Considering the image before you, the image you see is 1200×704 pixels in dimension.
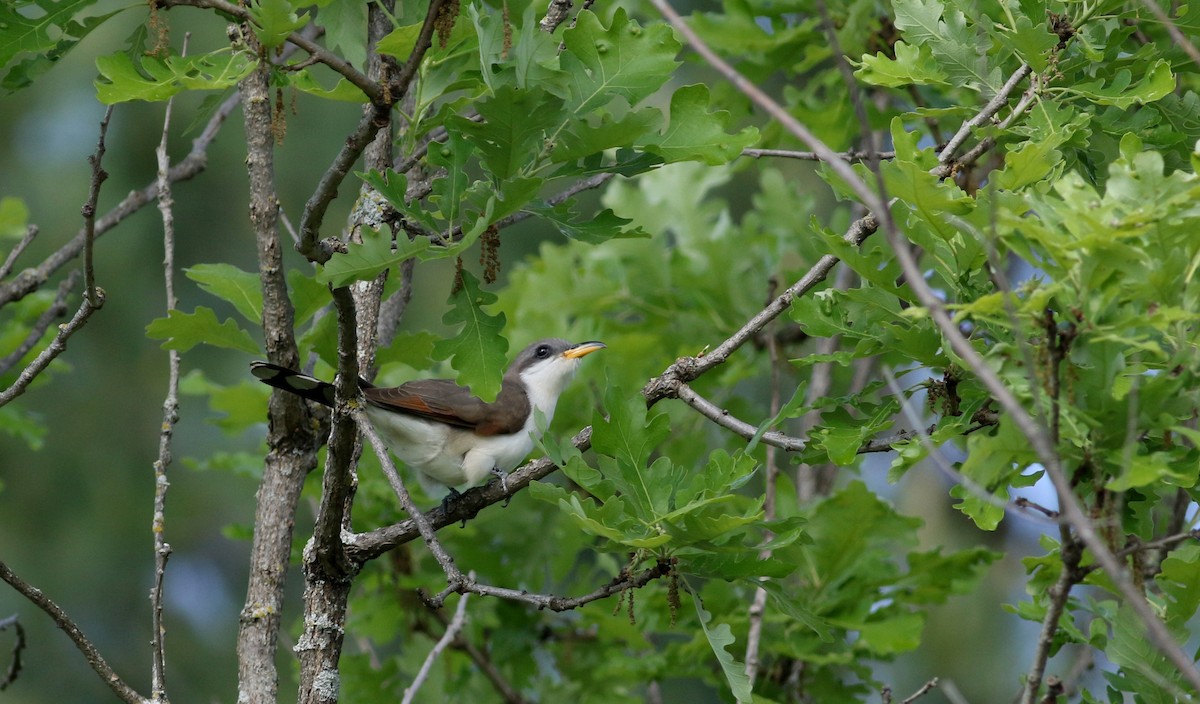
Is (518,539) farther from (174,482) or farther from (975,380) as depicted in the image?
(174,482)

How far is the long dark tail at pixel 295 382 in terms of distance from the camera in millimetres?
3543

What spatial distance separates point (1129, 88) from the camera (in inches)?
121

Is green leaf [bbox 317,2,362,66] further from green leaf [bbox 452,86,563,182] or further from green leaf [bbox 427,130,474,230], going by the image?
green leaf [bbox 452,86,563,182]

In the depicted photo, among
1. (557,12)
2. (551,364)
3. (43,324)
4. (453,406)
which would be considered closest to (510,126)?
(557,12)

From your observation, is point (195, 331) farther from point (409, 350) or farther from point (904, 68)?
point (904, 68)

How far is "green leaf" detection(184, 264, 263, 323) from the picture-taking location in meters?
3.75

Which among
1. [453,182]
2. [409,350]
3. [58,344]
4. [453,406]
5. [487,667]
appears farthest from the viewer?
[487,667]

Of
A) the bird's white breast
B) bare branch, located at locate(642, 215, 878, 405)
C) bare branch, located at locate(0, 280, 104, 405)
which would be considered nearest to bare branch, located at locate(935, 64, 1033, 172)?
bare branch, located at locate(642, 215, 878, 405)

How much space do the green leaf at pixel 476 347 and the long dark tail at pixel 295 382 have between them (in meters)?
0.67

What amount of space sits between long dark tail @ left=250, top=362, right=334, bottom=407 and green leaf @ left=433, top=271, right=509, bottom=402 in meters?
0.67

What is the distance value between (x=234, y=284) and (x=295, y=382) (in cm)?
44

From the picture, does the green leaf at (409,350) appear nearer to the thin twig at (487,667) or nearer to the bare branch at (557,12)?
the bare branch at (557,12)

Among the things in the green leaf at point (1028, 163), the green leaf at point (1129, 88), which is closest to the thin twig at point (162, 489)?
the green leaf at point (1028, 163)

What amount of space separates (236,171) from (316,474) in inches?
316
